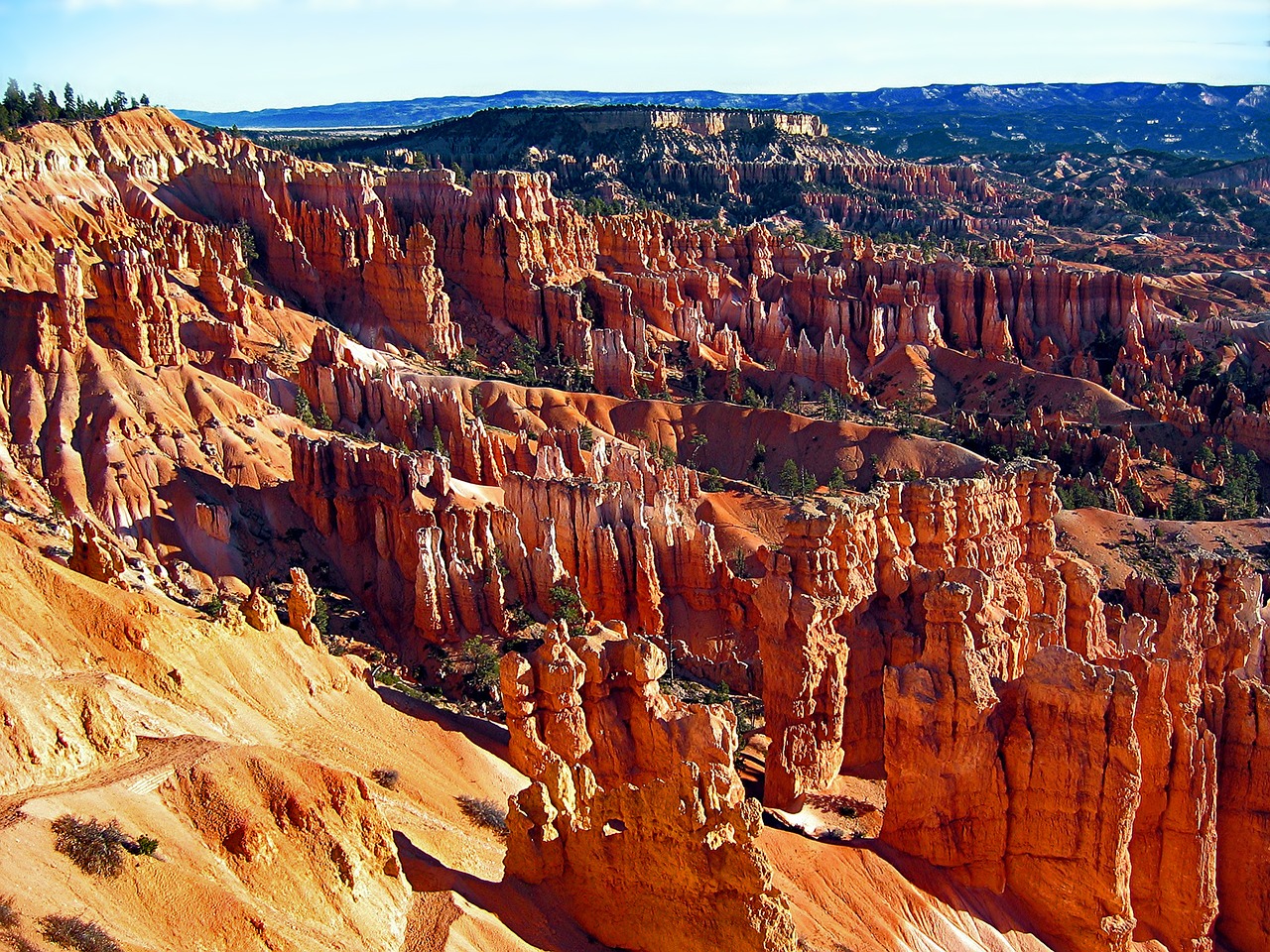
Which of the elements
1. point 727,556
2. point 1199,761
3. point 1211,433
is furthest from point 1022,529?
point 1211,433

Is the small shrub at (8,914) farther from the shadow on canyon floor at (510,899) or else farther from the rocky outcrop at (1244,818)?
the rocky outcrop at (1244,818)

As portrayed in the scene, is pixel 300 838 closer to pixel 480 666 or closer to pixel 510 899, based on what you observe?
pixel 510 899

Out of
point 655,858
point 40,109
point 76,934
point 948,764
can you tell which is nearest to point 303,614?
point 655,858

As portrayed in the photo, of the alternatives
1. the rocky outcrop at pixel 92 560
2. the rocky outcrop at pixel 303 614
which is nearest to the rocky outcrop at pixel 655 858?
the rocky outcrop at pixel 303 614

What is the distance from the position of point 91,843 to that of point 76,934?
1473 mm

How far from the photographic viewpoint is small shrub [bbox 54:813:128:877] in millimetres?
13641

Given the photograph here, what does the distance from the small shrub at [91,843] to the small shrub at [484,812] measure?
8.69m

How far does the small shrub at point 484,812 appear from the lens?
868 inches

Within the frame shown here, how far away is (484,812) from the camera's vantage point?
22562 millimetres

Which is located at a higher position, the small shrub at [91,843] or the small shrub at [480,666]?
the small shrub at [91,843]

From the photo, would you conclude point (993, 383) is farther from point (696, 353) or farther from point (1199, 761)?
point (1199, 761)

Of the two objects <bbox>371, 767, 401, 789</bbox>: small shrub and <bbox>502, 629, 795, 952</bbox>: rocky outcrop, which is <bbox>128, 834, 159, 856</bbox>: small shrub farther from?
<bbox>371, 767, 401, 789</bbox>: small shrub

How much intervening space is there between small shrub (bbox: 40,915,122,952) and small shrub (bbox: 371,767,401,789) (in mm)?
8960

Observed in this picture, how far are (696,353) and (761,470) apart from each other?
61.5ft
